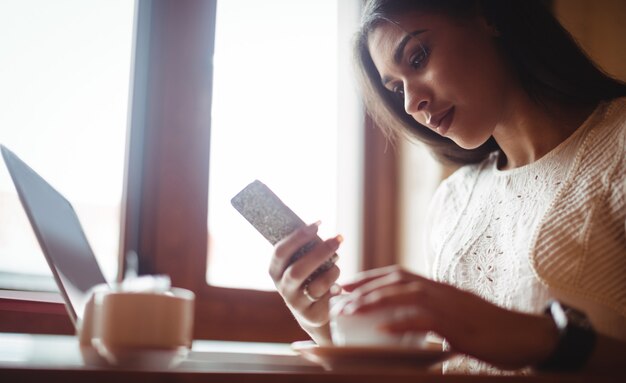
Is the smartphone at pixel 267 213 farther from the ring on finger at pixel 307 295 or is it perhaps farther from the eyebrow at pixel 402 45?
the eyebrow at pixel 402 45

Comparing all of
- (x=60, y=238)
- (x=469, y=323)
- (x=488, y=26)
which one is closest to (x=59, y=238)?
(x=60, y=238)

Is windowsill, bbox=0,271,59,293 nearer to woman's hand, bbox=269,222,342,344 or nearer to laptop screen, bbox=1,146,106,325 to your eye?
laptop screen, bbox=1,146,106,325

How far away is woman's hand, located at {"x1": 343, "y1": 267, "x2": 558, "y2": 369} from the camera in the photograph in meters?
0.54

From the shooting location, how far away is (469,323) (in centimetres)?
55

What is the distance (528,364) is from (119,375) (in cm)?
37

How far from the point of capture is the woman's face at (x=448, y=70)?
40.3 inches

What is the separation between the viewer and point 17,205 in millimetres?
1216

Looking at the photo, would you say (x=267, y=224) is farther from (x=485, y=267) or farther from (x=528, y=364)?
(x=485, y=267)

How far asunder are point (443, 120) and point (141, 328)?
72 centimetres

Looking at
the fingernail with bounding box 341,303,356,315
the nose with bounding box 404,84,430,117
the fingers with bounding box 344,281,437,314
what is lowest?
the fingernail with bounding box 341,303,356,315

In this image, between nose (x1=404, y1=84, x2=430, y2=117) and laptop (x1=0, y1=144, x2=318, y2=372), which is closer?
laptop (x1=0, y1=144, x2=318, y2=372)

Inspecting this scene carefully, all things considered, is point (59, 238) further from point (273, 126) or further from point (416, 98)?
point (273, 126)

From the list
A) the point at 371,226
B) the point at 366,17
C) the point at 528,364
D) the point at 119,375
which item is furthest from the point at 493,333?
the point at 371,226

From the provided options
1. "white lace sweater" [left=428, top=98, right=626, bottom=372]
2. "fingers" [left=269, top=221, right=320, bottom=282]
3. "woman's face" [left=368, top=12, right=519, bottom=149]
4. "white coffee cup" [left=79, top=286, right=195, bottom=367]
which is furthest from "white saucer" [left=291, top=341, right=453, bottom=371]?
"woman's face" [left=368, top=12, right=519, bottom=149]
